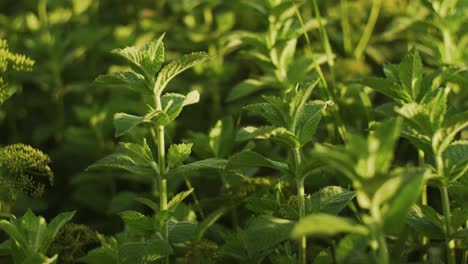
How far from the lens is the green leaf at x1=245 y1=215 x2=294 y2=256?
1570mm

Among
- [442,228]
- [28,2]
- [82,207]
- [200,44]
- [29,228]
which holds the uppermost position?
[28,2]

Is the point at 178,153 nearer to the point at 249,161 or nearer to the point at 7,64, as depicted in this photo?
the point at 249,161

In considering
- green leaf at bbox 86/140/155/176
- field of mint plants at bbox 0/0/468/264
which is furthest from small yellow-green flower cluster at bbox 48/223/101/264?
green leaf at bbox 86/140/155/176

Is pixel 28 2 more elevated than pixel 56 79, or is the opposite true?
pixel 28 2

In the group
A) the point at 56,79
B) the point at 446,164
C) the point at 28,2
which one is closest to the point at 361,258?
the point at 446,164

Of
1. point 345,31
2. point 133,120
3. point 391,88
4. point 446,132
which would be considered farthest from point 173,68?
point 345,31

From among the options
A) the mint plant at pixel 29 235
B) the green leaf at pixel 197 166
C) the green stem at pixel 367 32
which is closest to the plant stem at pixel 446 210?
the green leaf at pixel 197 166

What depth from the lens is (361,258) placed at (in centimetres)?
139

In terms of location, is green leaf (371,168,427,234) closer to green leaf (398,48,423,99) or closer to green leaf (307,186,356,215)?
green leaf (307,186,356,215)

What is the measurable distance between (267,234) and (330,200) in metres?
0.22

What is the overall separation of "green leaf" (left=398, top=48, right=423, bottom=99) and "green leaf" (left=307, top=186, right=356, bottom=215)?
1.01 ft

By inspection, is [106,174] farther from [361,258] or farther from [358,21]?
[361,258]

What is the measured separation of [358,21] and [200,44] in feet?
2.38

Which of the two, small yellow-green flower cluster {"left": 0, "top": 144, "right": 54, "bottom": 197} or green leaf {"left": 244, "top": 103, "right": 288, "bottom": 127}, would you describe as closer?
green leaf {"left": 244, "top": 103, "right": 288, "bottom": 127}
